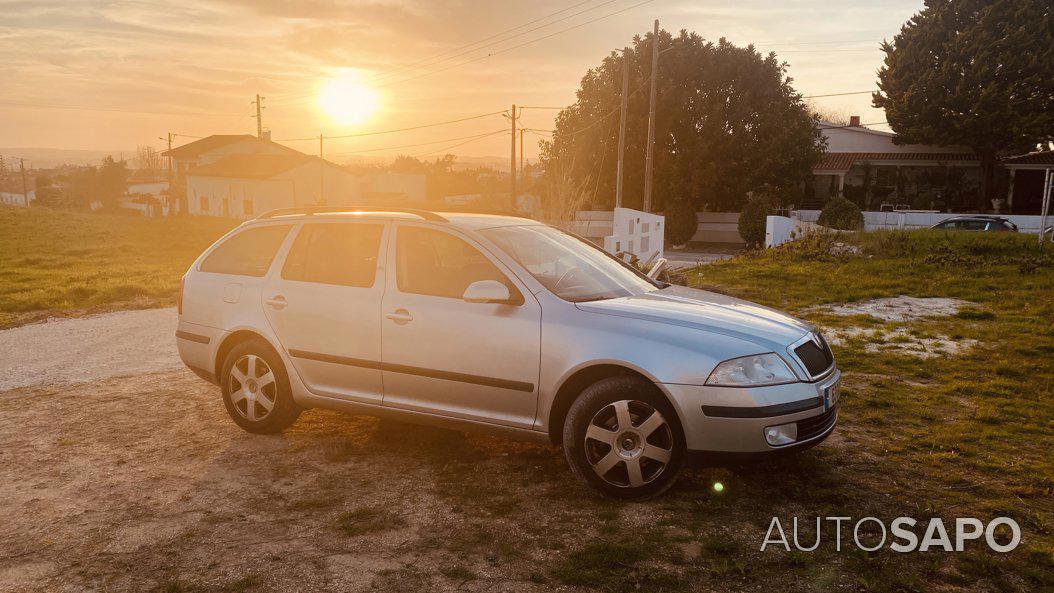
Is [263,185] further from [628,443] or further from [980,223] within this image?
[628,443]

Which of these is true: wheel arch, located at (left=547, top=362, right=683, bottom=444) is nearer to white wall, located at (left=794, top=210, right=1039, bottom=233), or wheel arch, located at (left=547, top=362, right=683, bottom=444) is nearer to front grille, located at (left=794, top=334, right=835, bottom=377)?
front grille, located at (left=794, top=334, right=835, bottom=377)

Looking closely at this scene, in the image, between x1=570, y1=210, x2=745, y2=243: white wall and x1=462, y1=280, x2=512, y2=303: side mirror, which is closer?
x1=462, y1=280, x2=512, y2=303: side mirror

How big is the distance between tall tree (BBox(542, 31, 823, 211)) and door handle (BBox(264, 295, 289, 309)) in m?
31.8

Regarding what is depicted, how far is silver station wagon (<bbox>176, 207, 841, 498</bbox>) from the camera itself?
375cm

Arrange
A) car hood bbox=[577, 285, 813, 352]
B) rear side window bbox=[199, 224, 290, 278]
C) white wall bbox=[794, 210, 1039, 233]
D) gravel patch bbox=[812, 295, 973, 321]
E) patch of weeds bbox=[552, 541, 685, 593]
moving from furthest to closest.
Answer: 1. white wall bbox=[794, 210, 1039, 233]
2. gravel patch bbox=[812, 295, 973, 321]
3. rear side window bbox=[199, 224, 290, 278]
4. car hood bbox=[577, 285, 813, 352]
5. patch of weeds bbox=[552, 541, 685, 593]

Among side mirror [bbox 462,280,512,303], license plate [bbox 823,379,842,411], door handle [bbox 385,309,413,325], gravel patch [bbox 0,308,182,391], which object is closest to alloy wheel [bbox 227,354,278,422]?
door handle [bbox 385,309,413,325]

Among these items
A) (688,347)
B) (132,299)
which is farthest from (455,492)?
(132,299)

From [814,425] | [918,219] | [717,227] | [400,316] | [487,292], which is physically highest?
[918,219]

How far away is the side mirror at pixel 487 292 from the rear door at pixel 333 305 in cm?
79

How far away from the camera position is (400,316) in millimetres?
4457

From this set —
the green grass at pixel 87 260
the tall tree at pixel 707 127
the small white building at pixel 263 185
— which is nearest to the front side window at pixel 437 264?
the green grass at pixel 87 260

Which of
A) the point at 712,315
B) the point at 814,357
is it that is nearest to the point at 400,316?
the point at 712,315

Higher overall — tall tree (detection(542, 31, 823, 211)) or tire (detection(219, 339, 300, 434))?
tall tree (detection(542, 31, 823, 211))

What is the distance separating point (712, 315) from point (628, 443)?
3.02 ft
